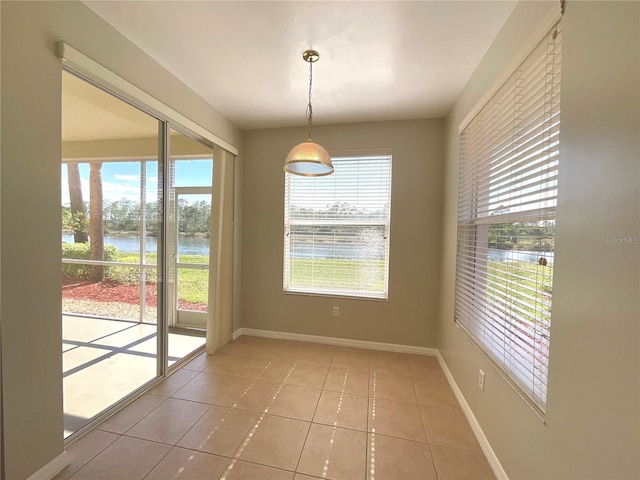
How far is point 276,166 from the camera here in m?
3.41

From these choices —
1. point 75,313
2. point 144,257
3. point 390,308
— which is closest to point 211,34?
point 144,257

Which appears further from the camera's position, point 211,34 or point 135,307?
point 135,307

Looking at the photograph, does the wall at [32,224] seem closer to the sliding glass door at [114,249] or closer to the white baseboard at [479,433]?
the sliding glass door at [114,249]

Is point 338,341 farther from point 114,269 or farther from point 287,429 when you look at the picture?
point 114,269

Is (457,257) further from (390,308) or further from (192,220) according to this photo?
(192,220)

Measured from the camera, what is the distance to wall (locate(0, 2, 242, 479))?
49.5 inches

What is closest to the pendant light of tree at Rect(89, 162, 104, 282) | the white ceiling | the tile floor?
the white ceiling

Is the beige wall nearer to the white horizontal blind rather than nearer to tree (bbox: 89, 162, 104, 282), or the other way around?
the white horizontal blind

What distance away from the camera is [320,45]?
1.85 meters

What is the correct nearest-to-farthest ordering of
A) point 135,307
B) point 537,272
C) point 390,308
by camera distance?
1. point 537,272
2. point 135,307
3. point 390,308

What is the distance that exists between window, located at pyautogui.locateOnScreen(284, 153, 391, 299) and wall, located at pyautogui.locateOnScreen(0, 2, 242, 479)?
222 cm

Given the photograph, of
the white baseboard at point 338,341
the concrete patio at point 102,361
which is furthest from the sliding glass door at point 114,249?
the white baseboard at point 338,341

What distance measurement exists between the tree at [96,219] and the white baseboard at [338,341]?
1.69 m

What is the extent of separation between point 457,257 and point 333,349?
69.2 inches
